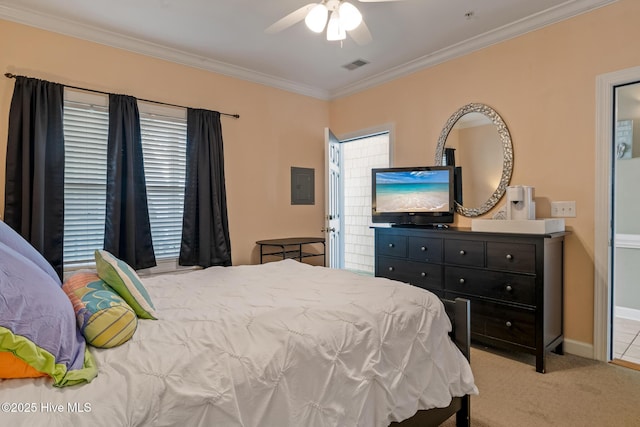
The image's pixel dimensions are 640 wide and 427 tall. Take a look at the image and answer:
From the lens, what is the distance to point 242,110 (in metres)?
4.01

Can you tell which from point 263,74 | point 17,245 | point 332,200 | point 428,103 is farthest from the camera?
point 332,200

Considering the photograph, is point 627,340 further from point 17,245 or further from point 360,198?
point 17,245

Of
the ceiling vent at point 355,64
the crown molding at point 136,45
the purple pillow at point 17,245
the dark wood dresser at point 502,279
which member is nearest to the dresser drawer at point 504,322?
the dark wood dresser at point 502,279

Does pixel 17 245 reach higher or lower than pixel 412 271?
higher

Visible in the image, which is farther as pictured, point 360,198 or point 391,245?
point 360,198

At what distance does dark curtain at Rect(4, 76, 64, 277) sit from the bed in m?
1.46

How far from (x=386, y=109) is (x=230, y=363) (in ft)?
11.8

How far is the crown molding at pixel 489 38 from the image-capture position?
271 centimetres

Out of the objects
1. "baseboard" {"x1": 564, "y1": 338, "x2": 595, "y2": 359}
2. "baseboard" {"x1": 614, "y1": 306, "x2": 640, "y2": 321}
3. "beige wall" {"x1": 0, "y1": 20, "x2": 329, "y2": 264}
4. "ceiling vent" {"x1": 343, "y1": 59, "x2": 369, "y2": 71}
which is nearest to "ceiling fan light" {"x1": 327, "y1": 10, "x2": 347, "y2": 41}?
Answer: "ceiling vent" {"x1": 343, "y1": 59, "x2": 369, "y2": 71}

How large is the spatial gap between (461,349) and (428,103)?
2.67 m

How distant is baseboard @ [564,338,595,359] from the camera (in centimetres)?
274

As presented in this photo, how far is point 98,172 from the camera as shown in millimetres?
3119

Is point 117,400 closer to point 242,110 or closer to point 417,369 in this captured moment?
point 417,369

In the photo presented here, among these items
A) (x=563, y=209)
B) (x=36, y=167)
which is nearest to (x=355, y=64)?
(x=563, y=209)
